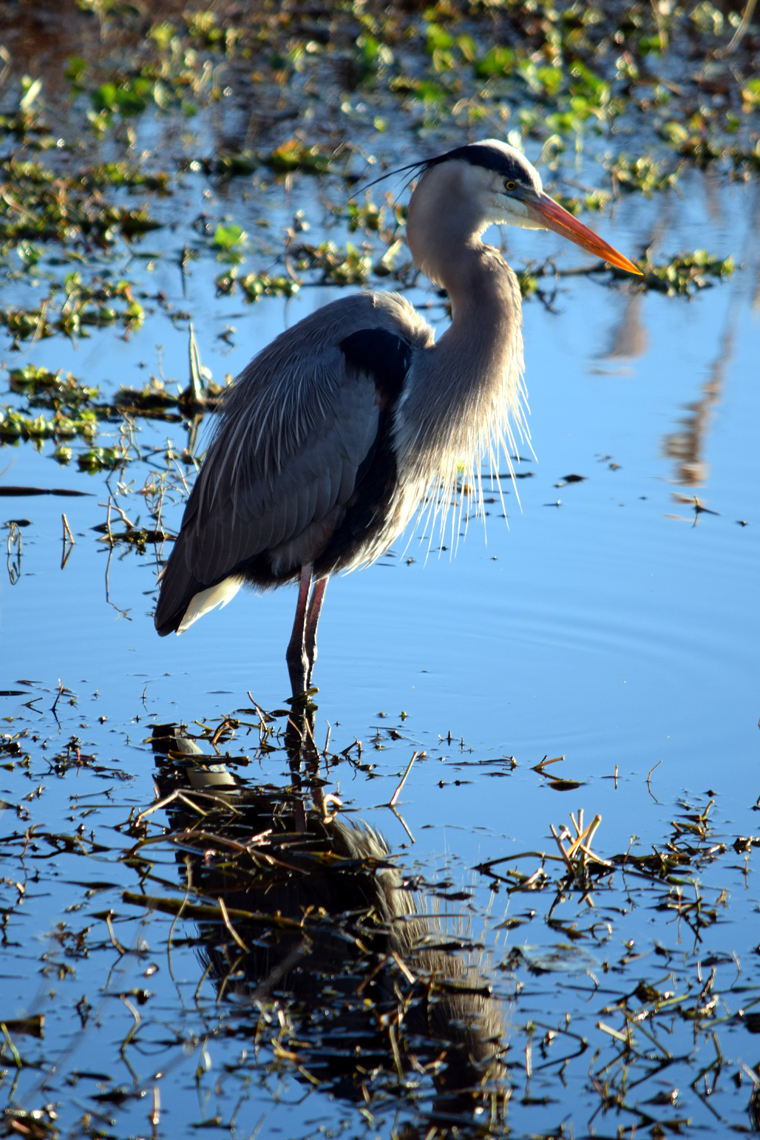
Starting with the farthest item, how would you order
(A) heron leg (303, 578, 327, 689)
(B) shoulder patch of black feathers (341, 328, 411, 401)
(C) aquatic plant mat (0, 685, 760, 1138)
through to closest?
(A) heron leg (303, 578, 327, 689) < (B) shoulder patch of black feathers (341, 328, 411, 401) < (C) aquatic plant mat (0, 685, 760, 1138)

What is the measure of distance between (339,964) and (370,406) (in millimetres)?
2089

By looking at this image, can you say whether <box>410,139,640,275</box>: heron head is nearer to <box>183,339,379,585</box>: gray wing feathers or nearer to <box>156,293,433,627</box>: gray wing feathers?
<box>156,293,433,627</box>: gray wing feathers

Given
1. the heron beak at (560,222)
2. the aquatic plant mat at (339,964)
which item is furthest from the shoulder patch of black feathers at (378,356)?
the aquatic plant mat at (339,964)

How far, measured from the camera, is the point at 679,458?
A: 6914 mm

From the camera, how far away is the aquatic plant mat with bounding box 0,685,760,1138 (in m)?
2.84

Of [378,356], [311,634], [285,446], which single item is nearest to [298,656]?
[311,634]

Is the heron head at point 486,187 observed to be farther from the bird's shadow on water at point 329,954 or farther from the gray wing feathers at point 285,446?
the bird's shadow on water at point 329,954

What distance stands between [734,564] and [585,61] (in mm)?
10309

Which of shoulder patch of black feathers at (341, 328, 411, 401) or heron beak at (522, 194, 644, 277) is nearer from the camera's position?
shoulder patch of black feathers at (341, 328, 411, 401)

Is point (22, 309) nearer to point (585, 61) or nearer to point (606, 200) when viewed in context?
point (606, 200)

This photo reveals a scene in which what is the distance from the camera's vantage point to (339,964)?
3318 millimetres

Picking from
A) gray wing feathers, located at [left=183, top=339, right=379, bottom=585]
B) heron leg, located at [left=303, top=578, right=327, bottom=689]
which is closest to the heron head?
gray wing feathers, located at [left=183, top=339, right=379, bottom=585]

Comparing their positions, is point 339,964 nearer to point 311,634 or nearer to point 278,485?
point 311,634

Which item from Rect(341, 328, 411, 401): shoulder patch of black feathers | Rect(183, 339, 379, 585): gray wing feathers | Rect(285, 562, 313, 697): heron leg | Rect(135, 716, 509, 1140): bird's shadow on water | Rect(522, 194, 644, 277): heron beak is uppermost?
Rect(522, 194, 644, 277): heron beak
